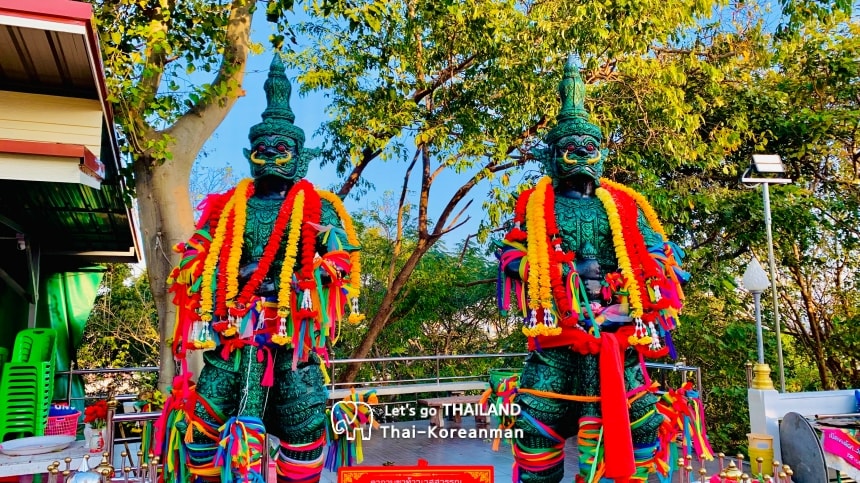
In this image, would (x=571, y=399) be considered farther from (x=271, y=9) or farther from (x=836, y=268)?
(x=836, y=268)

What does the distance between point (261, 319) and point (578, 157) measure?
1.78 meters

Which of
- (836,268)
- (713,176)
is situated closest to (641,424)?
(713,176)

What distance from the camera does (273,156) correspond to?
121 inches

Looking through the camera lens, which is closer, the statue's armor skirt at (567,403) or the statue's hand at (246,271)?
the statue's armor skirt at (567,403)

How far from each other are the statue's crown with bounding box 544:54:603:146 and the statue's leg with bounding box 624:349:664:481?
1.25 metres

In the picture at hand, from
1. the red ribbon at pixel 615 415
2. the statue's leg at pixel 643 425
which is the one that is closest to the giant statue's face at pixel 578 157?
the red ribbon at pixel 615 415

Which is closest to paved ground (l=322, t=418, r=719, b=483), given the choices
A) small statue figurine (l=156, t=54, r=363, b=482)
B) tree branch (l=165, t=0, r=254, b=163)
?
small statue figurine (l=156, t=54, r=363, b=482)

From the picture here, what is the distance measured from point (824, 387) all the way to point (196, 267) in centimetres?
797

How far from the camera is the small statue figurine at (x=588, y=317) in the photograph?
2.75 metres

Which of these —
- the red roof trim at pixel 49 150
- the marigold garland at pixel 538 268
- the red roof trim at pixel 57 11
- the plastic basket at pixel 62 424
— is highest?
the red roof trim at pixel 57 11

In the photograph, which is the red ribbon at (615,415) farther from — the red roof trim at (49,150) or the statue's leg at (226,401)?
the red roof trim at (49,150)

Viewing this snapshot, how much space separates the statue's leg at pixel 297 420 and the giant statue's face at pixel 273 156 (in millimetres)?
920

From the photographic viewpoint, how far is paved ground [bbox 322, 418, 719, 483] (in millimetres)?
4852

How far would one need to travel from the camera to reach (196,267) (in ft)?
9.66
